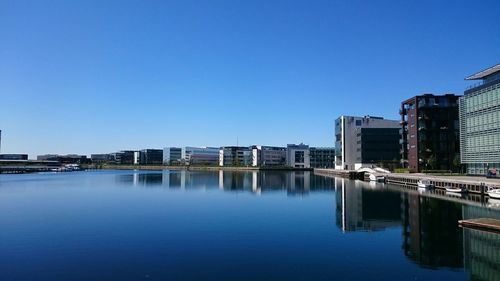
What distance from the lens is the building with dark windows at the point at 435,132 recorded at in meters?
115

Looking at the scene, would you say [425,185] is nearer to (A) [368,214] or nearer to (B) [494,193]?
(B) [494,193]

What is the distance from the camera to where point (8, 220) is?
43.2m

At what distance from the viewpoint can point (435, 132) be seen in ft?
382

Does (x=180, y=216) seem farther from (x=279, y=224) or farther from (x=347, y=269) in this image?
(x=347, y=269)

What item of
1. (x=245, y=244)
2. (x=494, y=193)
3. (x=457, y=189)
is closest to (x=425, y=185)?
(x=457, y=189)

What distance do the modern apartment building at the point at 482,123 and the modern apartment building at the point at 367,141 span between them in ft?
245

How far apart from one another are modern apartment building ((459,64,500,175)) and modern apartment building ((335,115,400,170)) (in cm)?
7483

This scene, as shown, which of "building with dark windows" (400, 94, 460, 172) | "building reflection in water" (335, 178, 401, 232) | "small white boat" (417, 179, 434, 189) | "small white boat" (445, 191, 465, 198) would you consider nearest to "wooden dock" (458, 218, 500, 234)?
"building reflection in water" (335, 178, 401, 232)

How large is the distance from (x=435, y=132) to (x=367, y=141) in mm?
53623

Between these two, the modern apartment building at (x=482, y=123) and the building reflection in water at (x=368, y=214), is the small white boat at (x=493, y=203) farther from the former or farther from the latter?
the modern apartment building at (x=482, y=123)

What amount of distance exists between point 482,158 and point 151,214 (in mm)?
69123

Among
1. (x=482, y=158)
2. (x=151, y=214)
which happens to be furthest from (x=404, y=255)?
(x=482, y=158)

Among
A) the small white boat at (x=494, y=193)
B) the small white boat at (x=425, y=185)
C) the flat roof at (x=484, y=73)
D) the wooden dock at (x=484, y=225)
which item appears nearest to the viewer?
the wooden dock at (x=484, y=225)

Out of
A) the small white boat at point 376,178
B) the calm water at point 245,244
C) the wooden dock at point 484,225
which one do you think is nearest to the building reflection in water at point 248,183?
the small white boat at point 376,178
